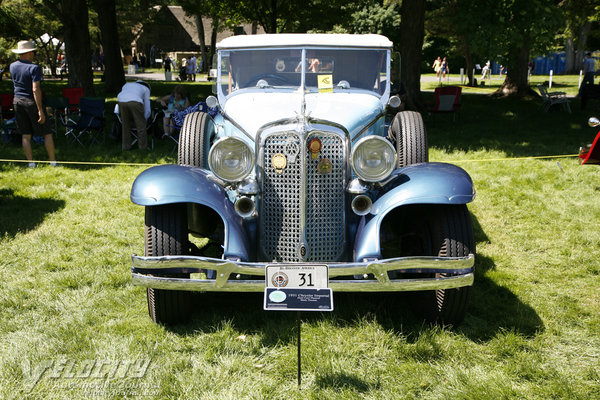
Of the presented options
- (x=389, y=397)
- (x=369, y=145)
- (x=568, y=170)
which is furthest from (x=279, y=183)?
(x=568, y=170)

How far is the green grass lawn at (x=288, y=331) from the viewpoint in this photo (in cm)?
314

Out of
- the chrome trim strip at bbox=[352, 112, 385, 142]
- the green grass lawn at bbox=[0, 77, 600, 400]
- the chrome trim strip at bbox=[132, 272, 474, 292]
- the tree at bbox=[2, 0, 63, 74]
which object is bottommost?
the green grass lawn at bbox=[0, 77, 600, 400]

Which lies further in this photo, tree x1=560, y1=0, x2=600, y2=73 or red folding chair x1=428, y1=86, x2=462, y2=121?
tree x1=560, y1=0, x2=600, y2=73

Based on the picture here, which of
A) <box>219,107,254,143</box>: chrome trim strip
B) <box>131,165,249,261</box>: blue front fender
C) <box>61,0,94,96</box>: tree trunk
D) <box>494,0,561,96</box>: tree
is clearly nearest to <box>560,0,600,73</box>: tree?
<box>494,0,561,96</box>: tree

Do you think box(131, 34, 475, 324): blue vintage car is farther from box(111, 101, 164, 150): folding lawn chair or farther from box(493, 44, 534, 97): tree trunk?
box(493, 44, 534, 97): tree trunk

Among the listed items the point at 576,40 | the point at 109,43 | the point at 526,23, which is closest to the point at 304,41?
the point at 526,23

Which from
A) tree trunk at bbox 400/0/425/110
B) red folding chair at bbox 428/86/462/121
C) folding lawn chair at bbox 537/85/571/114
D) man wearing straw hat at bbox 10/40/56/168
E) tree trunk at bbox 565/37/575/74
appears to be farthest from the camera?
tree trunk at bbox 565/37/575/74

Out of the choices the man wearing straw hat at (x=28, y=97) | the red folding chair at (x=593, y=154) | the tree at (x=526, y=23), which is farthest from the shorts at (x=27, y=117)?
the tree at (x=526, y=23)

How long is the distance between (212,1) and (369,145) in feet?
68.2

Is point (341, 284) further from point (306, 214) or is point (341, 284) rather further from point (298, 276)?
point (306, 214)

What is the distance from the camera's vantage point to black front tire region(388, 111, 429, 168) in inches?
195

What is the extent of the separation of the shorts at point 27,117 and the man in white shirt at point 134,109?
5.25ft

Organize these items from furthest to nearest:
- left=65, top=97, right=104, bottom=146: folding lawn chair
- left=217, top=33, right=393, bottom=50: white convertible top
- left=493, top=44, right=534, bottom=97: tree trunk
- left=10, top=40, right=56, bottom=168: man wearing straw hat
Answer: left=493, top=44, right=534, bottom=97: tree trunk → left=65, top=97, right=104, bottom=146: folding lawn chair → left=10, top=40, right=56, bottom=168: man wearing straw hat → left=217, top=33, right=393, bottom=50: white convertible top

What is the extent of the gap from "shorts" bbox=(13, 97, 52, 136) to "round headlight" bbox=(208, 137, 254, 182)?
6276 mm
